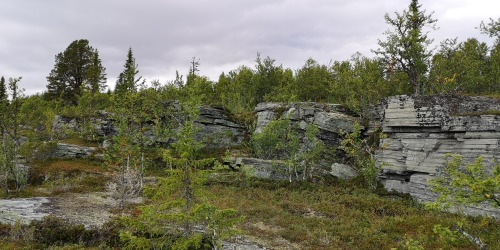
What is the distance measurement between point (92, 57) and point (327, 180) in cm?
6344

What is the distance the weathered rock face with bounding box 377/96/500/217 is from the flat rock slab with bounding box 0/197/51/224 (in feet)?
82.5

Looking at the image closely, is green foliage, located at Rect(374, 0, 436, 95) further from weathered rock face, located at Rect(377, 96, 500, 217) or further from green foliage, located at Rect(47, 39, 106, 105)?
green foliage, located at Rect(47, 39, 106, 105)

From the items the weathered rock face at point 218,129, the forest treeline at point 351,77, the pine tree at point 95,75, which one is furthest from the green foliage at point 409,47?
the pine tree at point 95,75

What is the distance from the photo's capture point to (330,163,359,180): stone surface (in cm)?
3059

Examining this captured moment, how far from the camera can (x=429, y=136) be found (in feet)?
86.6

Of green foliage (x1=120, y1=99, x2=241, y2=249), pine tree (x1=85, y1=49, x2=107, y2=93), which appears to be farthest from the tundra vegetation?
pine tree (x1=85, y1=49, x2=107, y2=93)

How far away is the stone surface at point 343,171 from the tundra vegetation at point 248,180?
3.12 feet

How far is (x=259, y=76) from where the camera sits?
58594 mm

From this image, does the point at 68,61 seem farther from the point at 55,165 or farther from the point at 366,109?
the point at 366,109


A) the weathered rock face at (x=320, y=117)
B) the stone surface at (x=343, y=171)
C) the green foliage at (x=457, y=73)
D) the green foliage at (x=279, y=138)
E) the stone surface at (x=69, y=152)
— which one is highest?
the green foliage at (x=457, y=73)

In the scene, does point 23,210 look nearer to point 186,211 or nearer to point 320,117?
point 186,211

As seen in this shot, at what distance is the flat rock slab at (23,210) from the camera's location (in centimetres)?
1642

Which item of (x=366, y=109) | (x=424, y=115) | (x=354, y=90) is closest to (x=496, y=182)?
(x=424, y=115)

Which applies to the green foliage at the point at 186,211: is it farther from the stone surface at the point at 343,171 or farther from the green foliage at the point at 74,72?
the green foliage at the point at 74,72
